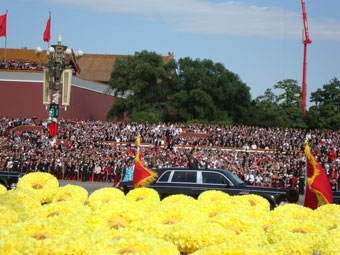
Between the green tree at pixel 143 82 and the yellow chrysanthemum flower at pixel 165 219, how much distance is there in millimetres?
46158

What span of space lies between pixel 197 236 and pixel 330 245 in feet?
4.50

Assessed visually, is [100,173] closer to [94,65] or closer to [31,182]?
[31,182]

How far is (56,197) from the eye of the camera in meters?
9.59

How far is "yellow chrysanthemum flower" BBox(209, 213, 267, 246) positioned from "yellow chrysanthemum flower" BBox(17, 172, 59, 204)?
465 centimetres

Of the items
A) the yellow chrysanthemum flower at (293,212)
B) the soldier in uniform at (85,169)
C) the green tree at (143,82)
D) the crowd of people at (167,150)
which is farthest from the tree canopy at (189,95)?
the yellow chrysanthemum flower at (293,212)

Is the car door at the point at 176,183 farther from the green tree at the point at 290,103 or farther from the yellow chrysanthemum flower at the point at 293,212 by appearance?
the green tree at the point at 290,103

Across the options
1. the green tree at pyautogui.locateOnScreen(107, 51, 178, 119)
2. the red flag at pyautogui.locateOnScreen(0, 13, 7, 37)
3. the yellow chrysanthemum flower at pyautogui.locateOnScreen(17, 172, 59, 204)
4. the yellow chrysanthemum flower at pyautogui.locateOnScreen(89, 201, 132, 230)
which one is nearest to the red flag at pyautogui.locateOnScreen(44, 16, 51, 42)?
the red flag at pyautogui.locateOnScreen(0, 13, 7, 37)

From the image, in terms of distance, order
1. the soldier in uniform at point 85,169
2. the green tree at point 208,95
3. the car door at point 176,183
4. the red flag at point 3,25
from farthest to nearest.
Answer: the green tree at point 208,95, the red flag at point 3,25, the soldier in uniform at point 85,169, the car door at point 176,183

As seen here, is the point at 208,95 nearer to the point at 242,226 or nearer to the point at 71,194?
the point at 71,194

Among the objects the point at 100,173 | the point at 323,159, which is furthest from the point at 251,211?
the point at 100,173

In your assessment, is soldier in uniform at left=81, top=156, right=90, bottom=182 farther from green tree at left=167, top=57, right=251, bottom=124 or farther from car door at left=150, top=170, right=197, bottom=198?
green tree at left=167, top=57, right=251, bottom=124

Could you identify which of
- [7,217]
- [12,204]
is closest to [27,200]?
[12,204]

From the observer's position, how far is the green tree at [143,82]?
5387cm

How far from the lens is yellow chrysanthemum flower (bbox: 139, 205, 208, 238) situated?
6582 mm
